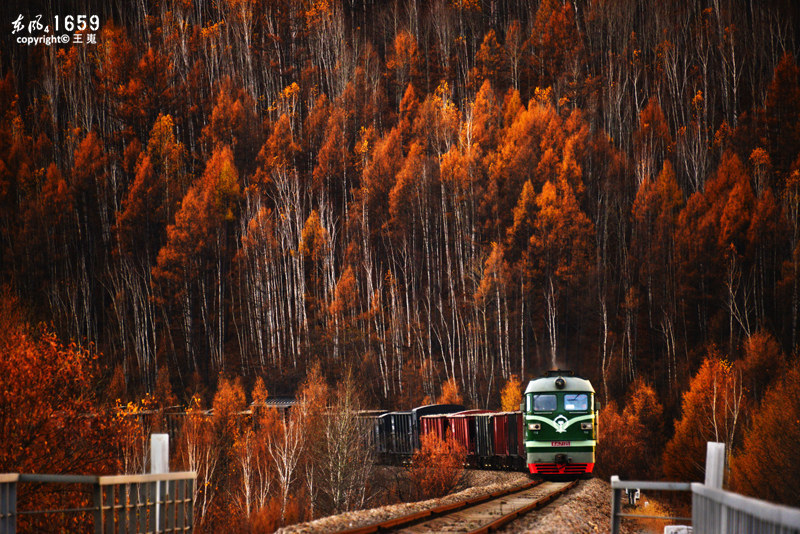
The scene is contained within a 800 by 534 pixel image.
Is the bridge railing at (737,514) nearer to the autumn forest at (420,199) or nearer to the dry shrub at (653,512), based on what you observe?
the dry shrub at (653,512)

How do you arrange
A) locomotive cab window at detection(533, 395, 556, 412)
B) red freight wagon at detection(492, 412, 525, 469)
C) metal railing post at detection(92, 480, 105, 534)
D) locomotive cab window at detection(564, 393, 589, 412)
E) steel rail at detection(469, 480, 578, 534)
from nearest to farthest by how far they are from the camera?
metal railing post at detection(92, 480, 105, 534) → steel rail at detection(469, 480, 578, 534) → locomotive cab window at detection(564, 393, 589, 412) → locomotive cab window at detection(533, 395, 556, 412) → red freight wagon at detection(492, 412, 525, 469)

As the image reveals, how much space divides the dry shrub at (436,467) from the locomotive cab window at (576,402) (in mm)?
12208

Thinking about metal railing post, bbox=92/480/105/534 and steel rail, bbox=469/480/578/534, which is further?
steel rail, bbox=469/480/578/534

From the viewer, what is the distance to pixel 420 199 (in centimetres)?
7506

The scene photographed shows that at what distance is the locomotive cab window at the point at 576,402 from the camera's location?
2344 cm

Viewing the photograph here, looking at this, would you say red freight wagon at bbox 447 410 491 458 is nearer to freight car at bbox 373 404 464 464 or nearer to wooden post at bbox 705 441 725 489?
freight car at bbox 373 404 464 464

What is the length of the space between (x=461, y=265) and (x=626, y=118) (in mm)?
20089

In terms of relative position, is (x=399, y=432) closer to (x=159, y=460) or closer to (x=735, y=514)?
(x=159, y=460)

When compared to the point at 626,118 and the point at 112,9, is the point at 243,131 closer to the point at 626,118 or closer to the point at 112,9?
the point at 112,9

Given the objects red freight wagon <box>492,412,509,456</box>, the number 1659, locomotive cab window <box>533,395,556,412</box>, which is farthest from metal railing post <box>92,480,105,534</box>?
the number 1659

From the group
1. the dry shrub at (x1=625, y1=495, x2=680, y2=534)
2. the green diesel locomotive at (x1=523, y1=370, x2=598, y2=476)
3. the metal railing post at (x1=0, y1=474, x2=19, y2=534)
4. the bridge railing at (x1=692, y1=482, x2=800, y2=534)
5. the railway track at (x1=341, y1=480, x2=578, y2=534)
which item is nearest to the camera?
the bridge railing at (x1=692, y1=482, x2=800, y2=534)

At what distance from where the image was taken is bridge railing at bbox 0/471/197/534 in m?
6.43

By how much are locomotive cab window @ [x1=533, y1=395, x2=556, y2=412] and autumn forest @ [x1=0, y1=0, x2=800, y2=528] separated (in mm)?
24678

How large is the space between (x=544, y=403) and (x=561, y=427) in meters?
0.83
